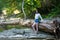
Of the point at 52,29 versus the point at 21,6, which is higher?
the point at 21,6

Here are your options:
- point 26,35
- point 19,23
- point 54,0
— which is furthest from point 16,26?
point 54,0

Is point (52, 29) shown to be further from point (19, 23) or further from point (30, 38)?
point (19, 23)

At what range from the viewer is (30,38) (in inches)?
589

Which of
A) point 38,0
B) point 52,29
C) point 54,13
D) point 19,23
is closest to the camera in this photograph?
point 52,29

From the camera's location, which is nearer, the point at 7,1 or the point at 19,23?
the point at 19,23

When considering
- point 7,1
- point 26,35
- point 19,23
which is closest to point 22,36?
point 26,35

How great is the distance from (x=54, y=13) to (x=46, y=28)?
8301mm

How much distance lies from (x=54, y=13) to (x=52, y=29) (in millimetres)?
8815

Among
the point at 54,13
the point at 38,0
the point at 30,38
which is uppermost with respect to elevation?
the point at 38,0

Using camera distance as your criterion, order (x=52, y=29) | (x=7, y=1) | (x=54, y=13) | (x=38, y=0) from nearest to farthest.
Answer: (x=52, y=29), (x=54, y=13), (x=38, y=0), (x=7, y=1)

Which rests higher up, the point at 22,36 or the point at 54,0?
the point at 54,0

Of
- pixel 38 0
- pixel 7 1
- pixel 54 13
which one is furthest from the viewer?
pixel 7 1

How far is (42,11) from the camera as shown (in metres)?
26.0

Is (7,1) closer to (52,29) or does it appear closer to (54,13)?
(54,13)
